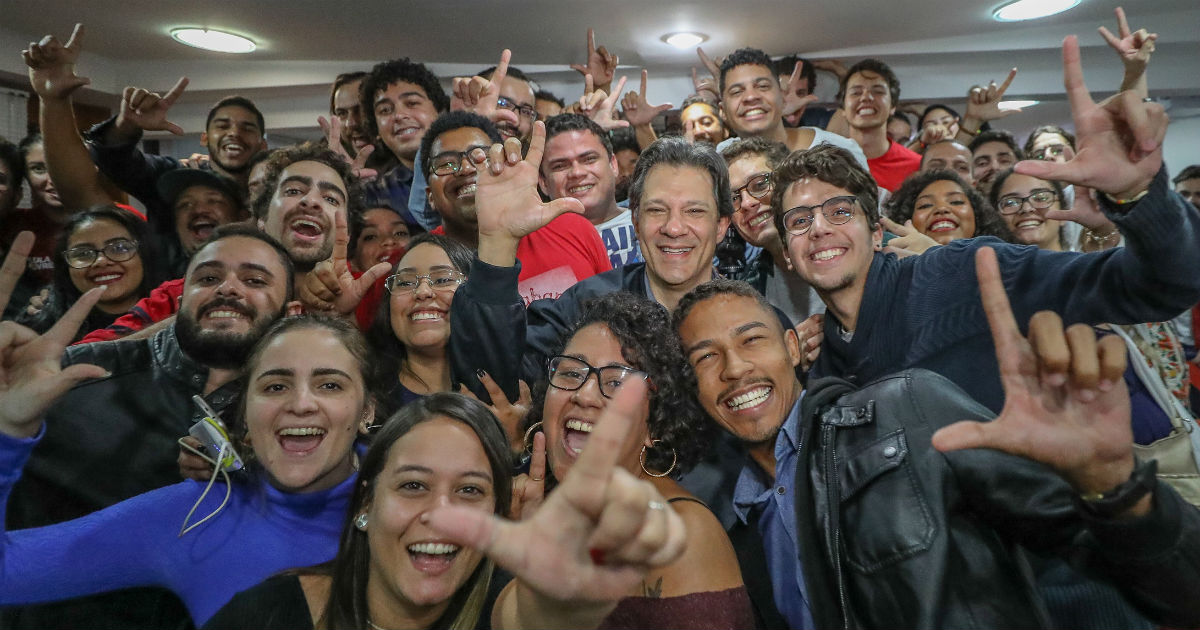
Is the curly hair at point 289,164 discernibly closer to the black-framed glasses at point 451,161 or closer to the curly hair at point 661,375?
the black-framed glasses at point 451,161

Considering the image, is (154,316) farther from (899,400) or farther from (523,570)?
(899,400)

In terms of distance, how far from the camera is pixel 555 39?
678cm

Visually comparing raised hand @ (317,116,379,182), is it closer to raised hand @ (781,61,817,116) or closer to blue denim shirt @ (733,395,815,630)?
blue denim shirt @ (733,395,815,630)

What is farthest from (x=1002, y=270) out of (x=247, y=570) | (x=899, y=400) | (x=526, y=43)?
(x=526, y=43)

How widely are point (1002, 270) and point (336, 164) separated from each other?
2753 millimetres

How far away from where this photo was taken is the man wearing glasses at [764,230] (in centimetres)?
318

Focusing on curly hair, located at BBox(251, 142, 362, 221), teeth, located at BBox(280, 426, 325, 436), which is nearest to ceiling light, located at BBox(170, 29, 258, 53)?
curly hair, located at BBox(251, 142, 362, 221)

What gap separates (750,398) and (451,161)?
5.93 ft

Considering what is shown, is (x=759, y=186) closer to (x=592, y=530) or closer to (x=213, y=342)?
(x=213, y=342)

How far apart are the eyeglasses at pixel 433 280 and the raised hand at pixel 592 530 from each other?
172cm

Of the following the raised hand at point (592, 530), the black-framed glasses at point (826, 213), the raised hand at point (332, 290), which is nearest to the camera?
the raised hand at point (592, 530)

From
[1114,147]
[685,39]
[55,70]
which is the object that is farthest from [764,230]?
[685,39]

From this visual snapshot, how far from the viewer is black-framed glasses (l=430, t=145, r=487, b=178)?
327cm

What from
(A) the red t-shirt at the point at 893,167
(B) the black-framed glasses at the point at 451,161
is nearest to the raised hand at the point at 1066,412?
(B) the black-framed glasses at the point at 451,161
